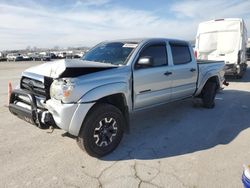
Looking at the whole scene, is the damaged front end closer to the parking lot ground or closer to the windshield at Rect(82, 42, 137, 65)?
the parking lot ground

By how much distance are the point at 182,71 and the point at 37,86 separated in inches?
125

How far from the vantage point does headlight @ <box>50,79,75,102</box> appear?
3.51 metres

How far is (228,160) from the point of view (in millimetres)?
3910

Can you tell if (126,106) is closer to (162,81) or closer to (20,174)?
(162,81)

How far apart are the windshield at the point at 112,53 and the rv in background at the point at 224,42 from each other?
869 cm

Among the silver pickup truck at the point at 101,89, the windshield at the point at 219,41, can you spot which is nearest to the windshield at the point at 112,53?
the silver pickup truck at the point at 101,89

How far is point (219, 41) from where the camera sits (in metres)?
12.7

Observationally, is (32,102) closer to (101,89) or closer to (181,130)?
(101,89)

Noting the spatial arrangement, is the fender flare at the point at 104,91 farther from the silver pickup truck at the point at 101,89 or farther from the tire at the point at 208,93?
the tire at the point at 208,93

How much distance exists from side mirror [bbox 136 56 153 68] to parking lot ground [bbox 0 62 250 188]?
1396 millimetres

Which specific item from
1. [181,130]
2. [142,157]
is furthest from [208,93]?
[142,157]

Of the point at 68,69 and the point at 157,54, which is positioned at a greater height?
the point at 157,54

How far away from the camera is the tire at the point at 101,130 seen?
3771 mm

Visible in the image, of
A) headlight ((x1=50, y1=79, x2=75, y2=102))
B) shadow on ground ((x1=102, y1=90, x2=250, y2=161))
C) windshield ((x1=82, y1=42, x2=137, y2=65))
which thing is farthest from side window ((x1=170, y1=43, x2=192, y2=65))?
headlight ((x1=50, y1=79, x2=75, y2=102))
